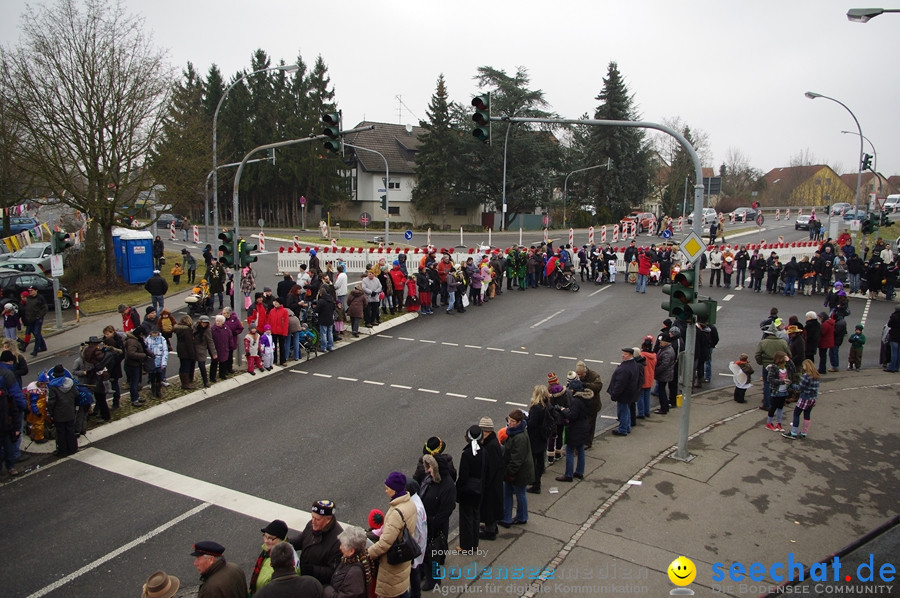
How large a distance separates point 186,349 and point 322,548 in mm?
8593

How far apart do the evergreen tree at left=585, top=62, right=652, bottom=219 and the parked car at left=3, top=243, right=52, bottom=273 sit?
151 feet

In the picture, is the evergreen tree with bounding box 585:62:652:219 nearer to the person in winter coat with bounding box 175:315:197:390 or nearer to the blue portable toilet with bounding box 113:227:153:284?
the blue portable toilet with bounding box 113:227:153:284

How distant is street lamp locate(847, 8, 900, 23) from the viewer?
34.9 feet

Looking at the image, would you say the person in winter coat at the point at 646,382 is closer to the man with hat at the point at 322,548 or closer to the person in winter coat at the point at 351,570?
the man with hat at the point at 322,548

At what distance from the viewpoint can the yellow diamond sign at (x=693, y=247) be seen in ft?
32.6

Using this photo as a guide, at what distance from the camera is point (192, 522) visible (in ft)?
26.6

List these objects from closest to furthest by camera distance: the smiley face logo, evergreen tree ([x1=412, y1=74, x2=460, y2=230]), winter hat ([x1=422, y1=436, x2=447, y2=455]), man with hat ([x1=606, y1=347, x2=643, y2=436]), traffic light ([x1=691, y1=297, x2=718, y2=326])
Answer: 1. winter hat ([x1=422, y1=436, x2=447, y2=455])
2. the smiley face logo
3. traffic light ([x1=691, y1=297, x2=718, y2=326])
4. man with hat ([x1=606, y1=347, x2=643, y2=436])
5. evergreen tree ([x1=412, y1=74, x2=460, y2=230])

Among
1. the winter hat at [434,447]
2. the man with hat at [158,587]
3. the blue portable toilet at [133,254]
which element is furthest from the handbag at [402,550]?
the blue portable toilet at [133,254]

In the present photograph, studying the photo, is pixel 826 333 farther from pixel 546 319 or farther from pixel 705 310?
pixel 546 319

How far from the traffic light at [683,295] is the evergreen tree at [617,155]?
51.0 metres

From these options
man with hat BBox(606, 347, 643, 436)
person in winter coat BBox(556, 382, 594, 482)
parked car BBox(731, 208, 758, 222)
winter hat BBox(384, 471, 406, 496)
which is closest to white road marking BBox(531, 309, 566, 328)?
man with hat BBox(606, 347, 643, 436)

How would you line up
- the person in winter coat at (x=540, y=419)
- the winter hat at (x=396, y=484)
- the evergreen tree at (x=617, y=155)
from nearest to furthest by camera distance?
the winter hat at (x=396, y=484) < the person in winter coat at (x=540, y=419) < the evergreen tree at (x=617, y=155)

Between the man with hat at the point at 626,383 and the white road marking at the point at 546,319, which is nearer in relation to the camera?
the man with hat at the point at 626,383

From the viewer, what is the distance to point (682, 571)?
6.73 meters
